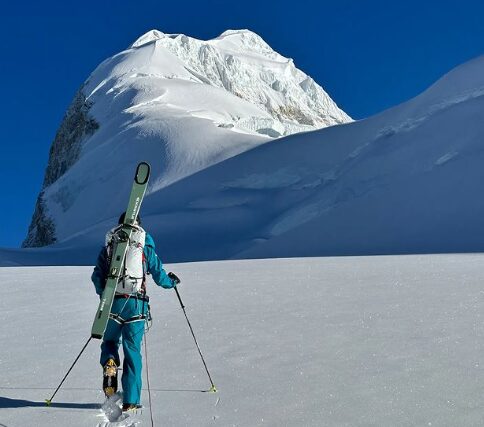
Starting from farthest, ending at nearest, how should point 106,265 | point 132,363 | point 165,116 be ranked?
point 165,116, point 106,265, point 132,363

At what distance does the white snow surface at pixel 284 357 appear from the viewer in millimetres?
4254

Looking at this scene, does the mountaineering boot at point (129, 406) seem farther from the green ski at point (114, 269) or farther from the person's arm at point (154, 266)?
the person's arm at point (154, 266)

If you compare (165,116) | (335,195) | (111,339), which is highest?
(165,116)

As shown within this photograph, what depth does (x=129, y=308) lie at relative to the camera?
4.84 m

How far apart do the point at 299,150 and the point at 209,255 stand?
641 inches

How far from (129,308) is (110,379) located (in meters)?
0.57

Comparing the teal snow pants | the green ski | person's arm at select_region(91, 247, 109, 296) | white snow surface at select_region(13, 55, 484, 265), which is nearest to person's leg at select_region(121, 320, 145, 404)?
the teal snow pants

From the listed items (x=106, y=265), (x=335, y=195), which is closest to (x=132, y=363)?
(x=106, y=265)

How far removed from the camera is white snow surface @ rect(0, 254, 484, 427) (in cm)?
425

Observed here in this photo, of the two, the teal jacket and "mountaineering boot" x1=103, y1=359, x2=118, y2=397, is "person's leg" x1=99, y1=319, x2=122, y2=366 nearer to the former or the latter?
"mountaineering boot" x1=103, y1=359, x2=118, y2=397

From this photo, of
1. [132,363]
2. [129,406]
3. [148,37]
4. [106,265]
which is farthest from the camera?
[148,37]

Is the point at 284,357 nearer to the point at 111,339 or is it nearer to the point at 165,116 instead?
the point at 111,339

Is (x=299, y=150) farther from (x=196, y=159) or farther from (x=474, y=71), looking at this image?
(x=474, y=71)

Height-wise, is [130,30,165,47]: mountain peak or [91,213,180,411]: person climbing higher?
[130,30,165,47]: mountain peak
